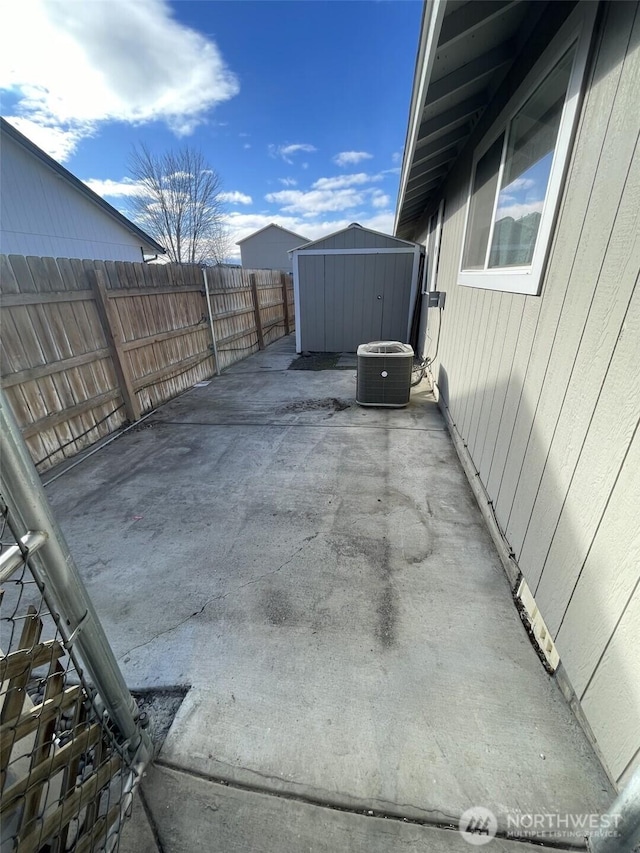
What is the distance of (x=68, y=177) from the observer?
28.3 ft

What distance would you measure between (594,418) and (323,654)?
1466 millimetres

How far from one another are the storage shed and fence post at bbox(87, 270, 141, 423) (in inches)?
179

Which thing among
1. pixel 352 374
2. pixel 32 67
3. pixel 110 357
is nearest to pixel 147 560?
pixel 110 357

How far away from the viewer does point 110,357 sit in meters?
3.98

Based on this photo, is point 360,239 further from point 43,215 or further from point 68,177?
point 68,177

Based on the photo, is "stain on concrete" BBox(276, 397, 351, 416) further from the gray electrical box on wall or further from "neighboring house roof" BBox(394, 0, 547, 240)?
"neighboring house roof" BBox(394, 0, 547, 240)

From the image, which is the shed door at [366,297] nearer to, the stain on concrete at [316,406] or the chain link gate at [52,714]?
the stain on concrete at [316,406]

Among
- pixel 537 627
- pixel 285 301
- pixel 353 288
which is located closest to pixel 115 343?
pixel 537 627

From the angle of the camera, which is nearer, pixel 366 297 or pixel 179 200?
pixel 366 297

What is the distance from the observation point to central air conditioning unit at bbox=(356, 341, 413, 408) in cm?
415

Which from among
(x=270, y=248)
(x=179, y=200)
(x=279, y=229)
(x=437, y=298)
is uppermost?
(x=179, y=200)

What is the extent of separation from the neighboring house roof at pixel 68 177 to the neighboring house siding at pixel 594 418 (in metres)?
10.8

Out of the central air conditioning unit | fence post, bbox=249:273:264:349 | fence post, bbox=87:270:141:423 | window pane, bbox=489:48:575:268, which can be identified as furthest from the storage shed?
window pane, bbox=489:48:575:268

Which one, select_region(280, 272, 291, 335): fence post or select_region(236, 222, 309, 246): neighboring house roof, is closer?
select_region(280, 272, 291, 335): fence post
